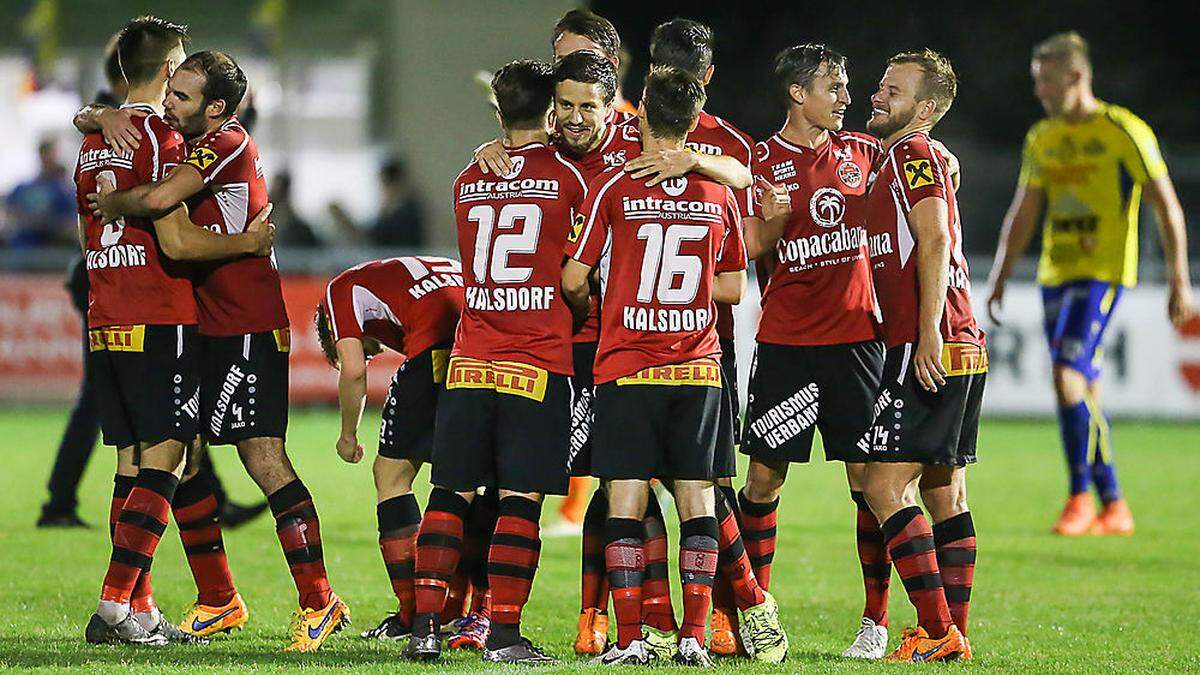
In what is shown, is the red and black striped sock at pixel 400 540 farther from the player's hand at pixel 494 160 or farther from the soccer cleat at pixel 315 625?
the player's hand at pixel 494 160

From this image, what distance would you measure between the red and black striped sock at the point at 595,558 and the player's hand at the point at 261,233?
1.56 metres

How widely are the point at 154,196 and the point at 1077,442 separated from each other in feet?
19.4

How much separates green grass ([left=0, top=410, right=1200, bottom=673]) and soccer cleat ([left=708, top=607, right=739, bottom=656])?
235 millimetres

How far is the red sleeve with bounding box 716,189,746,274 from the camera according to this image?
19.9 feet

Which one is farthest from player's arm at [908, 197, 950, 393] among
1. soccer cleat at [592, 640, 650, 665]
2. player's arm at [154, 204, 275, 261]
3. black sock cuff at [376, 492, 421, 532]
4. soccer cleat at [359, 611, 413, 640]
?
player's arm at [154, 204, 275, 261]

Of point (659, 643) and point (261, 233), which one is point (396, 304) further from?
point (659, 643)

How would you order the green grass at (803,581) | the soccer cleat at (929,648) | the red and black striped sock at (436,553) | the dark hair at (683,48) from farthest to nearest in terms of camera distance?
1. the dark hair at (683,48)
2. the green grass at (803,581)
3. the soccer cleat at (929,648)
4. the red and black striped sock at (436,553)

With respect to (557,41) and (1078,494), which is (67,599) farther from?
(1078,494)

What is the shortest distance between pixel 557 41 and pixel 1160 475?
7472mm

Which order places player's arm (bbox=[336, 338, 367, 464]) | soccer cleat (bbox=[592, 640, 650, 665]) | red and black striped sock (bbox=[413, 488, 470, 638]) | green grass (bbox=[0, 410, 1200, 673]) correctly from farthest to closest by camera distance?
player's arm (bbox=[336, 338, 367, 464]), green grass (bbox=[0, 410, 1200, 673]), red and black striped sock (bbox=[413, 488, 470, 638]), soccer cleat (bbox=[592, 640, 650, 665])

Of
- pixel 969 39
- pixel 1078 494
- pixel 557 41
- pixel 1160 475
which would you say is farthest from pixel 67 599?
pixel 969 39

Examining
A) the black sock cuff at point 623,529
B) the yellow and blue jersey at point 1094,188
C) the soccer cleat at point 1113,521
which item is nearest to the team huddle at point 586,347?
the black sock cuff at point 623,529

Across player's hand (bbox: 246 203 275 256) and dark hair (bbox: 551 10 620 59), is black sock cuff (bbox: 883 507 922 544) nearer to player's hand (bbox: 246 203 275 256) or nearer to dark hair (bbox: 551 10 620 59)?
dark hair (bbox: 551 10 620 59)

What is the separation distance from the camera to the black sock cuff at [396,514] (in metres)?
6.58
